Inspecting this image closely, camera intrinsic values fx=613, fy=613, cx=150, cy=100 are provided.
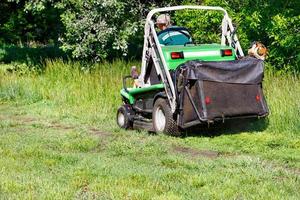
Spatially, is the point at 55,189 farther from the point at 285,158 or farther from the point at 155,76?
the point at 155,76

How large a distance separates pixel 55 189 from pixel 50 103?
6.96 m

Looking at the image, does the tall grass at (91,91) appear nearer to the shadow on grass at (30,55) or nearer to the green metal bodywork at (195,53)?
the green metal bodywork at (195,53)

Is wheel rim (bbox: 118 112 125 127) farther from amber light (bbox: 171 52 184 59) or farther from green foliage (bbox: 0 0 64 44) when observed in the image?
green foliage (bbox: 0 0 64 44)

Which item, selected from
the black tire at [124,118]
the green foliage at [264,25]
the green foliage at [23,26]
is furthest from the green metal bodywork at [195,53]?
the green foliage at [23,26]

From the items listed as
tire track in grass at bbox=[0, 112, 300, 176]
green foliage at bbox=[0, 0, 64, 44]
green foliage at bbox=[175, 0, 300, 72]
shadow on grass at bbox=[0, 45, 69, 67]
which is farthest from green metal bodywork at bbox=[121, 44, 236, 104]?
green foliage at bbox=[0, 0, 64, 44]

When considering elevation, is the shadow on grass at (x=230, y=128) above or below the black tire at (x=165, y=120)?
below

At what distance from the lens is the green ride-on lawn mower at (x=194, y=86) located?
8438 millimetres

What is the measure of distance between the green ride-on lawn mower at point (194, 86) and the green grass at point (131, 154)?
349 millimetres

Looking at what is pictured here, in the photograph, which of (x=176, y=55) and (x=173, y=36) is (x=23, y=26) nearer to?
(x=173, y=36)

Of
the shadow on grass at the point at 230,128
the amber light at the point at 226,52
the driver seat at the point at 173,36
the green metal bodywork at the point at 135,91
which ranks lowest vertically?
the shadow on grass at the point at 230,128

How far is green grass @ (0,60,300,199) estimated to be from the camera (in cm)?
581

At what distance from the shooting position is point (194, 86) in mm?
8453

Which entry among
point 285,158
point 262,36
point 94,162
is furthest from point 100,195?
point 262,36

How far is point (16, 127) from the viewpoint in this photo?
10062mm
